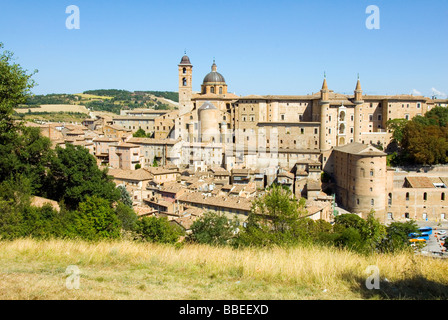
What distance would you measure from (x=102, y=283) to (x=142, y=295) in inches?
36.3

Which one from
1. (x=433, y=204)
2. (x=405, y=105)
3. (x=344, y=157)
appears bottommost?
(x=433, y=204)

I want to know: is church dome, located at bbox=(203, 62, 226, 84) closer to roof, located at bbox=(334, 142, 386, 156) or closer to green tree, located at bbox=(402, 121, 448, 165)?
roof, located at bbox=(334, 142, 386, 156)

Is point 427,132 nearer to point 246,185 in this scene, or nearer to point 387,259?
point 246,185

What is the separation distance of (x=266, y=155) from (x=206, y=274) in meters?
38.1

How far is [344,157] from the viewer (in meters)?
37.2

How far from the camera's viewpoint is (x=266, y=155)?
145 feet

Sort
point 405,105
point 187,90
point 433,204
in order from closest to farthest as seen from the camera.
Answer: point 433,204
point 405,105
point 187,90

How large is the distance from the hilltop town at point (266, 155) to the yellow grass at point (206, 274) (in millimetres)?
21340

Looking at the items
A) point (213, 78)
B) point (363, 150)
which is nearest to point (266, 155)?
point (363, 150)

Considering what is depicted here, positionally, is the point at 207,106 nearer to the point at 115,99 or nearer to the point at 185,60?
the point at 185,60

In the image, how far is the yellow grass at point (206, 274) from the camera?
5.39 metres

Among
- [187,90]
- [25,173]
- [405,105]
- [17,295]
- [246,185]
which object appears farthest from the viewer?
[187,90]

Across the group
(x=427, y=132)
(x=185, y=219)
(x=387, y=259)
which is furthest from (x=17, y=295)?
(x=427, y=132)

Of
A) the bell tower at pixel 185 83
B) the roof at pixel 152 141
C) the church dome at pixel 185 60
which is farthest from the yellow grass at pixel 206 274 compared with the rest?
the church dome at pixel 185 60
